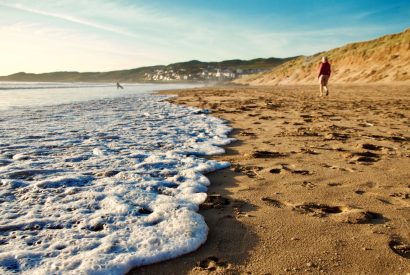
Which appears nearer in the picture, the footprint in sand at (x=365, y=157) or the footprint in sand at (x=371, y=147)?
the footprint in sand at (x=365, y=157)

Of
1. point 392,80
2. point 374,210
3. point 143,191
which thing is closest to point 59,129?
point 143,191

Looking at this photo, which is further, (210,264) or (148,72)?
Answer: (148,72)

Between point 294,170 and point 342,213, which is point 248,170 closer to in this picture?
point 294,170

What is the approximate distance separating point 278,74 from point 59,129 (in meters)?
43.5

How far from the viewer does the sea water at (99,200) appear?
184 centimetres

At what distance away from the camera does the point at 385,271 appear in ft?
5.42

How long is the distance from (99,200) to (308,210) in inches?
64.5

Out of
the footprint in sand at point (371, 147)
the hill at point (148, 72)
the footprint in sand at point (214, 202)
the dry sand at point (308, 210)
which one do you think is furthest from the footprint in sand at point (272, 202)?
the hill at point (148, 72)

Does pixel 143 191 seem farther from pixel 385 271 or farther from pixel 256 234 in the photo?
pixel 385 271

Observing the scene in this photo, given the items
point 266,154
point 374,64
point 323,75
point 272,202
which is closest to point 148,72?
point 374,64

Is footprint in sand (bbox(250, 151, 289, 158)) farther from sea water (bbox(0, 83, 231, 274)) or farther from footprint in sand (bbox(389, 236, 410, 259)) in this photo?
footprint in sand (bbox(389, 236, 410, 259))

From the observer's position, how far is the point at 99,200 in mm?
2662

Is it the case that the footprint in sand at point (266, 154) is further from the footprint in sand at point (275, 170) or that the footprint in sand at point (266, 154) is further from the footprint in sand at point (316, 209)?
the footprint in sand at point (316, 209)

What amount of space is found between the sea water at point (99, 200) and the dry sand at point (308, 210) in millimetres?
173
